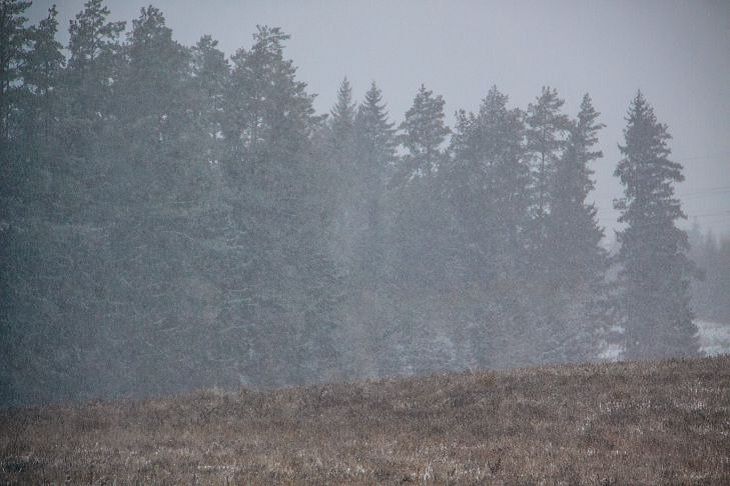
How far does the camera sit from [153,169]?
101 feet

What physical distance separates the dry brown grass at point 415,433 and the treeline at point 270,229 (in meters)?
13.9

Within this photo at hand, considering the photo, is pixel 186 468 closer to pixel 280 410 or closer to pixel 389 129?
pixel 280 410

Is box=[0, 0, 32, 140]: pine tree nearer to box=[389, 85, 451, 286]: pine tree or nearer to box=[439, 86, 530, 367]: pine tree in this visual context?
box=[389, 85, 451, 286]: pine tree

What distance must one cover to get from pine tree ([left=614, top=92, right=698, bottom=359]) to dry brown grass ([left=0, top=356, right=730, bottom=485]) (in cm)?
3108

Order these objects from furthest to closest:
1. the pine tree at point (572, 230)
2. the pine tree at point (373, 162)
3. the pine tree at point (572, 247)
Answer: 1. the pine tree at point (373, 162)
2. the pine tree at point (572, 230)
3. the pine tree at point (572, 247)

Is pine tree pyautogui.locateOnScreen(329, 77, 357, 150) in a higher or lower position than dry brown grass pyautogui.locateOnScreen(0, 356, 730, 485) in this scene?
higher

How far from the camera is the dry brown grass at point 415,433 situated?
8.45 metres

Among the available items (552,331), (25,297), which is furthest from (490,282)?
(25,297)

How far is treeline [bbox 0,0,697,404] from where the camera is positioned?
27.1 m

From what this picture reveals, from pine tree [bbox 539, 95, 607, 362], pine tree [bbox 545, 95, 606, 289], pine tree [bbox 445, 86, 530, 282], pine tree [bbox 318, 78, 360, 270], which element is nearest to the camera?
pine tree [bbox 318, 78, 360, 270]

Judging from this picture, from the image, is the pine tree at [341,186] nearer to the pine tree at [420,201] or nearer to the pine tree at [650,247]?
the pine tree at [420,201]

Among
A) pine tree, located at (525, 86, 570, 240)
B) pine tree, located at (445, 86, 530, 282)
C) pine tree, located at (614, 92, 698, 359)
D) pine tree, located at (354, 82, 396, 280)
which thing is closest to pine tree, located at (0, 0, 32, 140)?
pine tree, located at (354, 82, 396, 280)

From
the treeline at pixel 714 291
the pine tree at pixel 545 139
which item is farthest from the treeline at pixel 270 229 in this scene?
the treeline at pixel 714 291

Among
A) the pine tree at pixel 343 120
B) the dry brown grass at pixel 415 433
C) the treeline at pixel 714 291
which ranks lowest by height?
the dry brown grass at pixel 415 433
